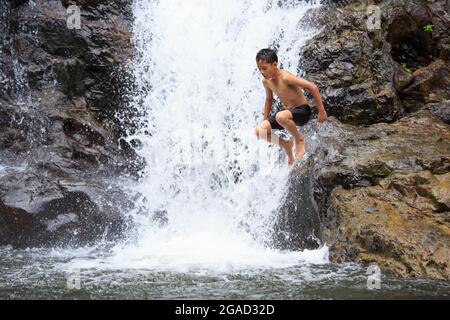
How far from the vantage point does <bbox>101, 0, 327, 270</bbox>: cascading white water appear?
19.4 feet

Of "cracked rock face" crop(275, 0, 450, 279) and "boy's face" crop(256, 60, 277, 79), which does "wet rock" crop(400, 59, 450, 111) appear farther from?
"boy's face" crop(256, 60, 277, 79)

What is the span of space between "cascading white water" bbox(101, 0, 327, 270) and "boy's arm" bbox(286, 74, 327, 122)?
4.40 ft

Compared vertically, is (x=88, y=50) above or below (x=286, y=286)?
above

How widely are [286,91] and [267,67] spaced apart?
45 cm

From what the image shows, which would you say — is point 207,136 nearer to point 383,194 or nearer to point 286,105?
point 286,105

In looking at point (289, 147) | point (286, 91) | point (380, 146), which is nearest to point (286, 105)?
point (286, 91)

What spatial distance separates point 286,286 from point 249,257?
4.02 ft

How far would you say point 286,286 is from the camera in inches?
163

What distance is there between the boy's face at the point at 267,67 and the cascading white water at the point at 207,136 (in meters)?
1.46

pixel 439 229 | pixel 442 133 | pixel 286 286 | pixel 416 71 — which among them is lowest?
pixel 286 286

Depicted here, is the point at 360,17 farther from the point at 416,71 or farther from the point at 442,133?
the point at 442,133

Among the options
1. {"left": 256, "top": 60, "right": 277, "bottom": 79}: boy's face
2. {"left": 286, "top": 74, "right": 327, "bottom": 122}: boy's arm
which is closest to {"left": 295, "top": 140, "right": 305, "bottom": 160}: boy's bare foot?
{"left": 286, "top": 74, "right": 327, "bottom": 122}: boy's arm

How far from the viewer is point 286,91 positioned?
5703 millimetres

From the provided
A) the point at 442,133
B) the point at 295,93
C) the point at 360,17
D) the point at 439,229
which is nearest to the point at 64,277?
the point at 295,93
